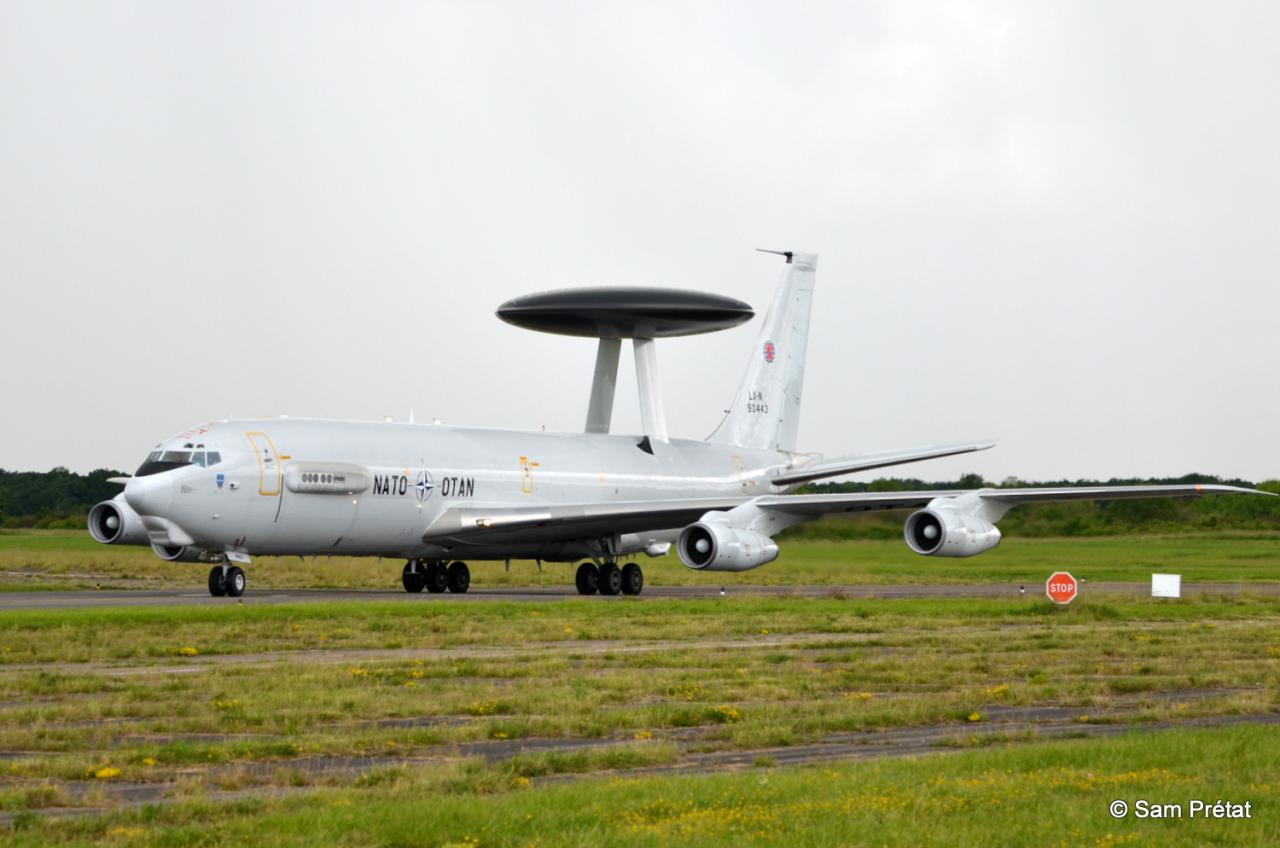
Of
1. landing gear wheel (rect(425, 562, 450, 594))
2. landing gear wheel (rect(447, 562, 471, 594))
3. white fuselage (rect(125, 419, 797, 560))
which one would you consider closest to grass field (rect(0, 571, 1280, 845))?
white fuselage (rect(125, 419, 797, 560))

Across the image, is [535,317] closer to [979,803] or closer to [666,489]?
[666,489]

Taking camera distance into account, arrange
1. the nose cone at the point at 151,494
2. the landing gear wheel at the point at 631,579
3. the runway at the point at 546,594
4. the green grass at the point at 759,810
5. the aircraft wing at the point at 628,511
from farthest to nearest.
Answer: the landing gear wheel at the point at 631,579, the aircraft wing at the point at 628,511, the nose cone at the point at 151,494, the runway at the point at 546,594, the green grass at the point at 759,810

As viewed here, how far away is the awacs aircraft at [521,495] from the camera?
36.1m

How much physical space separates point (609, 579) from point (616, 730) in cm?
2832

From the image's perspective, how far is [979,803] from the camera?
449 inches

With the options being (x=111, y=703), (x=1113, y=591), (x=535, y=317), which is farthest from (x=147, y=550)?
(x=111, y=703)

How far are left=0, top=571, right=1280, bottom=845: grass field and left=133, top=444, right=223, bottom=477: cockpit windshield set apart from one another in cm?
662

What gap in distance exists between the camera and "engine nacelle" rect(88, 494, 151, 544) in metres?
38.4

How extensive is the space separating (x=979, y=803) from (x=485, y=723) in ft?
19.7

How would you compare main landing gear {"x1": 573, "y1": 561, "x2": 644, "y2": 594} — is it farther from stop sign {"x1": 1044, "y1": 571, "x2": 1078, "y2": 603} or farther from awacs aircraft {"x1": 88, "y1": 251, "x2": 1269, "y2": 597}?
stop sign {"x1": 1044, "y1": 571, "x2": 1078, "y2": 603}

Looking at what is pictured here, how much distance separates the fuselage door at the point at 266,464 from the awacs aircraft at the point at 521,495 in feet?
0.14

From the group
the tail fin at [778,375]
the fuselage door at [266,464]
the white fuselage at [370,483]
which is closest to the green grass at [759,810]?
the white fuselage at [370,483]

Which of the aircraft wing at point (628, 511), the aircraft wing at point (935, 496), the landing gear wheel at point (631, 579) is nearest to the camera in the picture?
the aircraft wing at point (935, 496)

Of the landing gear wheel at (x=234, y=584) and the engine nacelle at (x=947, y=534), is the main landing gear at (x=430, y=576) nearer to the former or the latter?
the landing gear wheel at (x=234, y=584)
